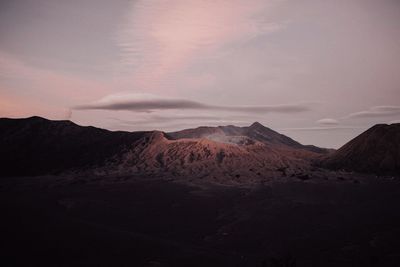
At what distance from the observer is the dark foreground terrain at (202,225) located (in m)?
16.6

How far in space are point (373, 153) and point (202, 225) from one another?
4987cm

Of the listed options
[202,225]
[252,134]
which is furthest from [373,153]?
[252,134]

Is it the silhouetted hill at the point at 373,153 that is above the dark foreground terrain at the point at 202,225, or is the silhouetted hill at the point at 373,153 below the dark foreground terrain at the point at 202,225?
above

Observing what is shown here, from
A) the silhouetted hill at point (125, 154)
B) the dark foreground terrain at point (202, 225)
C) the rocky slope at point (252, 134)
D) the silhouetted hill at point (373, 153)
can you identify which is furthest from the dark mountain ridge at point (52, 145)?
the silhouetted hill at point (373, 153)

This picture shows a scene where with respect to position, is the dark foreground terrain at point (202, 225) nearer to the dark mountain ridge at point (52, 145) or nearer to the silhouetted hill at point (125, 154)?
the silhouetted hill at point (125, 154)

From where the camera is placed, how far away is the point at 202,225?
25.6 m

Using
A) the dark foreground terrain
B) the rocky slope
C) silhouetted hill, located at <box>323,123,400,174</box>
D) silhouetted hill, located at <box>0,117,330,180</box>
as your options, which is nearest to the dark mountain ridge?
silhouetted hill, located at <box>0,117,330,180</box>

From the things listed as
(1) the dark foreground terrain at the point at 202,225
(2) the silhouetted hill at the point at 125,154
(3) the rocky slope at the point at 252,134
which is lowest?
(1) the dark foreground terrain at the point at 202,225

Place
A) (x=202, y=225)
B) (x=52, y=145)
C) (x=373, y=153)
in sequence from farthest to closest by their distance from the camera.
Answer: (x=52, y=145), (x=373, y=153), (x=202, y=225)

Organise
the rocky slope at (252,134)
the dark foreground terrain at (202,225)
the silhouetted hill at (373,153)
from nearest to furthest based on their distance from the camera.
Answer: the dark foreground terrain at (202,225) < the silhouetted hill at (373,153) < the rocky slope at (252,134)

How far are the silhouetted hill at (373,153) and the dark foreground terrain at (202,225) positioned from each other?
16800 mm

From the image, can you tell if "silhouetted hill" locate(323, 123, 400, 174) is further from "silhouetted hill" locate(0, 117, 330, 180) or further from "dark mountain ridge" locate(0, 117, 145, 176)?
"dark mountain ridge" locate(0, 117, 145, 176)

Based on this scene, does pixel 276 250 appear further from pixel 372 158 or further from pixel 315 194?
pixel 372 158

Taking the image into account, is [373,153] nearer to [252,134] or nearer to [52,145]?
[252,134]
